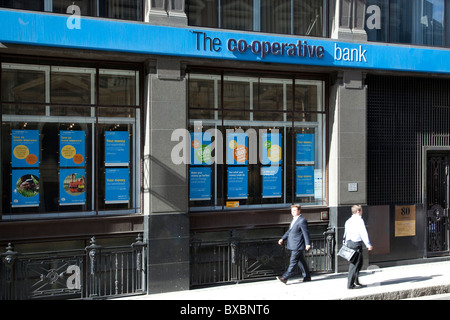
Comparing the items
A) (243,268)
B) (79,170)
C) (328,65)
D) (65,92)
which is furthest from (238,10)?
(243,268)

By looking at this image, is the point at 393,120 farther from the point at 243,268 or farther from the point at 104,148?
the point at 104,148

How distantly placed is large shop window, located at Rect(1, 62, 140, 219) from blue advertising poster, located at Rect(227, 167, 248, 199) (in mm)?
2145

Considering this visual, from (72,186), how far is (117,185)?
900mm

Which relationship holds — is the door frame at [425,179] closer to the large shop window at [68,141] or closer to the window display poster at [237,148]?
the window display poster at [237,148]

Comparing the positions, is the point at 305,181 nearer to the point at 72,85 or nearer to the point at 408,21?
the point at 408,21

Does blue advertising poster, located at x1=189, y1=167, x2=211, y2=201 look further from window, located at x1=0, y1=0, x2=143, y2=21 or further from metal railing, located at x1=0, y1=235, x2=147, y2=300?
window, located at x1=0, y1=0, x2=143, y2=21

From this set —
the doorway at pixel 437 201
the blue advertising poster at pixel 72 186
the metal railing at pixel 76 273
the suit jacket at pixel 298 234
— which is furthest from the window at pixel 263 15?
the metal railing at pixel 76 273

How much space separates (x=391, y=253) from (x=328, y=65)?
510 cm

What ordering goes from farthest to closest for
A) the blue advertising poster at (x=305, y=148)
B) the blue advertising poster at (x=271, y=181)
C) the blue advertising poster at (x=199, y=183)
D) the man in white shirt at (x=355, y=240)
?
the blue advertising poster at (x=305, y=148)
the blue advertising poster at (x=271, y=181)
the blue advertising poster at (x=199, y=183)
the man in white shirt at (x=355, y=240)

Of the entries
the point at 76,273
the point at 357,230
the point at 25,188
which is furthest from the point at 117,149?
the point at 357,230

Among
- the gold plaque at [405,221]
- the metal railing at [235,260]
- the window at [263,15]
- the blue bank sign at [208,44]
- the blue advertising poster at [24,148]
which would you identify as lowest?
the metal railing at [235,260]

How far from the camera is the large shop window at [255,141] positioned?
9922 millimetres
